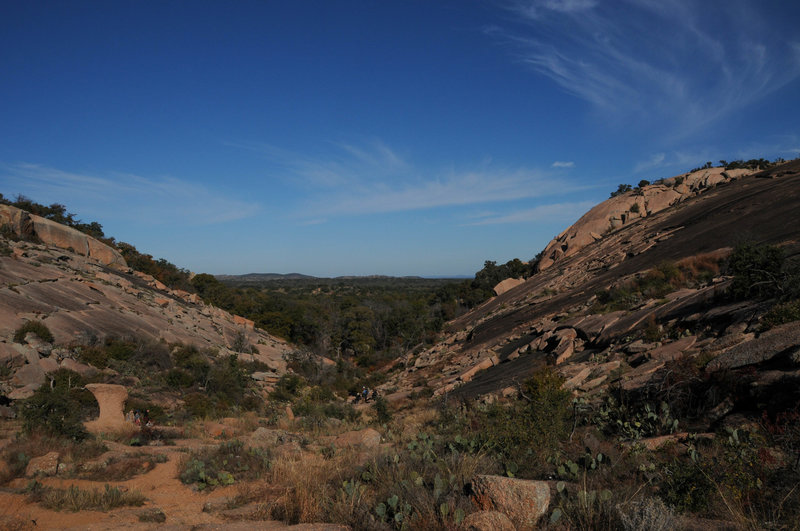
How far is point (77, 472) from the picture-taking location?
21.9ft

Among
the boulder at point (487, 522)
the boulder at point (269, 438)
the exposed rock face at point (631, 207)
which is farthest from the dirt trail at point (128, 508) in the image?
the exposed rock face at point (631, 207)

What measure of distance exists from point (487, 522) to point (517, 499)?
434mm

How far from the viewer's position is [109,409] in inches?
416

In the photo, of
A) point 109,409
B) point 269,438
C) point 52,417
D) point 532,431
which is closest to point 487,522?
point 532,431

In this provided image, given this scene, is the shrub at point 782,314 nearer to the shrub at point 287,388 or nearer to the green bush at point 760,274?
the green bush at point 760,274

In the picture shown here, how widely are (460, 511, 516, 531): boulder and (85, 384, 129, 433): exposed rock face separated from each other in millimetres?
10034

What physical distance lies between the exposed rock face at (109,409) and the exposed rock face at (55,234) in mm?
28764

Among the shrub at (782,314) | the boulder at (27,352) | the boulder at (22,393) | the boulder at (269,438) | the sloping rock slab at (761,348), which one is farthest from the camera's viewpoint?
the boulder at (27,352)

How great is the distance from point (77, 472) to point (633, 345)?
13.4 meters

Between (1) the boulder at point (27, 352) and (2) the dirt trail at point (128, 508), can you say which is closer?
(2) the dirt trail at point (128, 508)

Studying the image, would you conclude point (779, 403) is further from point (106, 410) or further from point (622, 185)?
point (622, 185)

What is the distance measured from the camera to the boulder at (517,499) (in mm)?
4121

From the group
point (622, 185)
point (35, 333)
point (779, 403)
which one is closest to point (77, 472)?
point (779, 403)

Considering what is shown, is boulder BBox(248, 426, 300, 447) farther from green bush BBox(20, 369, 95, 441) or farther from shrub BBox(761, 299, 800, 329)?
shrub BBox(761, 299, 800, 329)
